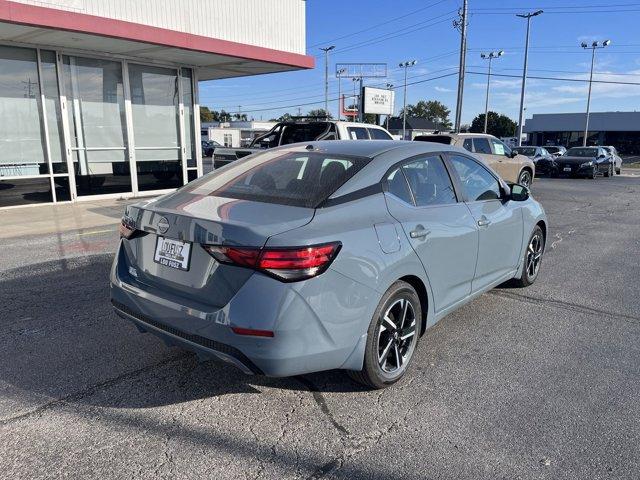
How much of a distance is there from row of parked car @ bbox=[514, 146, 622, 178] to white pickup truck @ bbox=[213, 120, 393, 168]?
14.4 m

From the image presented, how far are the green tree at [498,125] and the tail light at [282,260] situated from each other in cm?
10719

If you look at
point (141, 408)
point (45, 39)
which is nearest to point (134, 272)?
point (141, 408)

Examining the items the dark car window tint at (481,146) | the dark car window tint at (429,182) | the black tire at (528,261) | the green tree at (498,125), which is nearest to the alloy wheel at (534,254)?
the black tire at (528,261)

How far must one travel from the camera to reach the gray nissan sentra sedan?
271 cm

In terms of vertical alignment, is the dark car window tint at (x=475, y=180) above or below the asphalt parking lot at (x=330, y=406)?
above

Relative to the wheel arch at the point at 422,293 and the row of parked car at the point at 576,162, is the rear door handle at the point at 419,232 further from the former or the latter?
the row of parked car at the point at 576,162

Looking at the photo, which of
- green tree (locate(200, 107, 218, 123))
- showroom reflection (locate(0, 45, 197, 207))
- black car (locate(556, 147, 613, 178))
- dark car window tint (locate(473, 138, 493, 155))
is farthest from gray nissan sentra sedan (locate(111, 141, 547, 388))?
green tree (locate(200, 107, 218, 123))

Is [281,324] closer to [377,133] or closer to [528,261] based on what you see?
[528,261]

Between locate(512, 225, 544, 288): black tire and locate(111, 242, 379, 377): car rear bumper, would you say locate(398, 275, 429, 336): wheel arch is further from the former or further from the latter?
locate(512, 225, 544, 288): black tire

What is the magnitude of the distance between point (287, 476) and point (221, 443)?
0.46 meters

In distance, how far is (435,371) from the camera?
366cm

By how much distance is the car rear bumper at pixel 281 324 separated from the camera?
2.67 m

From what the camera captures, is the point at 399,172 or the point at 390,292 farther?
the point at 399,172

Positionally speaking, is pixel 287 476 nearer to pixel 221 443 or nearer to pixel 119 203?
pixel 221 443
